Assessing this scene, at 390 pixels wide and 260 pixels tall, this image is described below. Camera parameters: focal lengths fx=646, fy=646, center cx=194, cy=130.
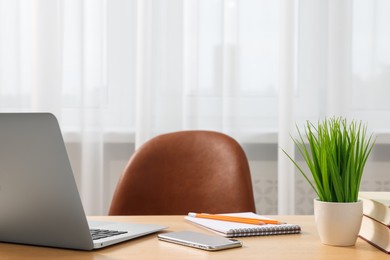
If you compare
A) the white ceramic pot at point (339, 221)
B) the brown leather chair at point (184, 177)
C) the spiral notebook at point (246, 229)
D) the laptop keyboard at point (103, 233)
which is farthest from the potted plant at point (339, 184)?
the brown leather chair at point (184, 177)

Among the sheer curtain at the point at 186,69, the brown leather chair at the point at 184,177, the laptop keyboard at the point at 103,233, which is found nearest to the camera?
the laptop keyboard at the point at 103,233

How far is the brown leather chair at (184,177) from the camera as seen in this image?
6.36 ft

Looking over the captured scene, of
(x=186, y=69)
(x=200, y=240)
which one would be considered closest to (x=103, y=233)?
(x=200, y=240)

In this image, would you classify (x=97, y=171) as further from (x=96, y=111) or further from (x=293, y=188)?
(x=293, y=188)

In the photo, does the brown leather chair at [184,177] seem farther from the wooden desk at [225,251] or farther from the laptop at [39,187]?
the laptop at [39,187]

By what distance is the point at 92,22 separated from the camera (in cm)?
255

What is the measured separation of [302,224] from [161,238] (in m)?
0.35

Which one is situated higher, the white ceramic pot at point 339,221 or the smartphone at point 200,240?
the white ceramic pot at point 339,221

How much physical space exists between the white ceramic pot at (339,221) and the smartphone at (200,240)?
15 centimetres

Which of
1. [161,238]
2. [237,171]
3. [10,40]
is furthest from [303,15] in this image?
[161,238]

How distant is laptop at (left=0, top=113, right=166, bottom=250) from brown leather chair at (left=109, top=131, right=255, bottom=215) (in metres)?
0.83

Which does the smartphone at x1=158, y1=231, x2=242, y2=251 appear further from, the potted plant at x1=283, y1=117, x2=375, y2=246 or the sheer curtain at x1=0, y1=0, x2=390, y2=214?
the sheer curtain at x1=0, y1=0, x2=390, y2=214

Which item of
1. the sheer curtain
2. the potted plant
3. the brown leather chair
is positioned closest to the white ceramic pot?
the potted plant

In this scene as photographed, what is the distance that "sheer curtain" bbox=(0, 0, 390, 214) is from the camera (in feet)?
8.27
